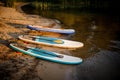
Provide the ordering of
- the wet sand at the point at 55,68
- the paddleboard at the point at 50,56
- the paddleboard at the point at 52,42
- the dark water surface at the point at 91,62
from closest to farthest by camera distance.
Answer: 1. the wet sand at the point at 55,68
2. the dark water surface at the point at 91,62
3. the paddleboard at the point at 50,56
4. the paddleboard at the point at 52,42

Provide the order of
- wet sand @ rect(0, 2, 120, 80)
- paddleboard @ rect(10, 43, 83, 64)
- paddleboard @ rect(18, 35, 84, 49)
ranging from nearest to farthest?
wet sand @ rect(0, 2, 120, 80)
paddleboard @ rect(10, 43, 83, 64)
paddleboard @ rect(18, 35, 84, 49)

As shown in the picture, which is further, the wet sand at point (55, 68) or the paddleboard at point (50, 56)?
the paddleboard at point (50, 56)

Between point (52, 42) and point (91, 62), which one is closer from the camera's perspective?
point (91, 62)

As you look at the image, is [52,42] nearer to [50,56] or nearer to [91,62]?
[50,56]

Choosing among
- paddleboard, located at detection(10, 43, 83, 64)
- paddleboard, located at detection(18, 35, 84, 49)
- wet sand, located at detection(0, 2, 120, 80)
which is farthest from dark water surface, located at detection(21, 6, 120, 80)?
paddleboard, located at detection(18, 35, 84, 49)

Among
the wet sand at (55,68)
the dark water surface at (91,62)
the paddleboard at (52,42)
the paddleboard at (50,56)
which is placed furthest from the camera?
the paddleboard at (52,42)

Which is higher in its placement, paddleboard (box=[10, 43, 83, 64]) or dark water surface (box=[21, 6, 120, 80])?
paddleboard (box=[10, 43, 83, 64])

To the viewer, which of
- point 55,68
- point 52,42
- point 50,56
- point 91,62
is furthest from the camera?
point 52,42

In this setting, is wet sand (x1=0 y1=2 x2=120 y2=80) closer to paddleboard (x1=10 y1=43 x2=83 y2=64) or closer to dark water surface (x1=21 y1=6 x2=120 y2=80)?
dark water surface (x1=21 y1=6 x2=120 y2=80)

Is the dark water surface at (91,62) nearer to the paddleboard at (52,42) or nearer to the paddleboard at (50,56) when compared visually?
the paddleboard at (50,56)

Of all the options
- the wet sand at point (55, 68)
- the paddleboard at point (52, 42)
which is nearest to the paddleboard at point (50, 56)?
the wet sand at point (55, 68)

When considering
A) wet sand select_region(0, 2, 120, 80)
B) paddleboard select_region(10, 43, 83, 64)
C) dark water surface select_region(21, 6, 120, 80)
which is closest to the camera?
wet sand select_region(0, 2, 120, 80)

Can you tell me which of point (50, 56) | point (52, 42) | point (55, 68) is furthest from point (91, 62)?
point (52, 42)

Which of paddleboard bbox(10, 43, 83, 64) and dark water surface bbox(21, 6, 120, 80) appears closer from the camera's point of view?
dark water surface bbox(21, 6, 120, 80)
